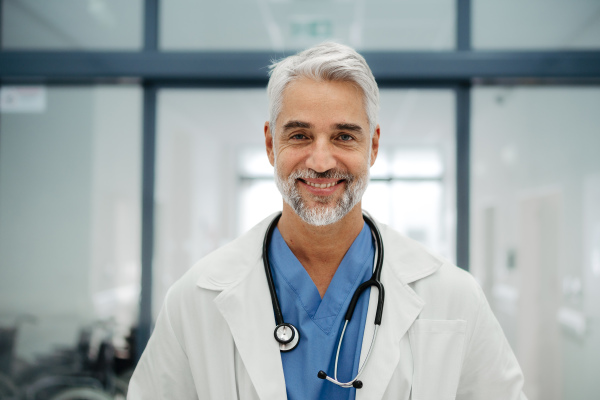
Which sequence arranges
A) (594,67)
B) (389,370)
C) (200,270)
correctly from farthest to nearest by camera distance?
(594,67) → (200,270) → (389,370)

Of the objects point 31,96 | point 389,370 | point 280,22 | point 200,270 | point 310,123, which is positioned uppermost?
point 280,22

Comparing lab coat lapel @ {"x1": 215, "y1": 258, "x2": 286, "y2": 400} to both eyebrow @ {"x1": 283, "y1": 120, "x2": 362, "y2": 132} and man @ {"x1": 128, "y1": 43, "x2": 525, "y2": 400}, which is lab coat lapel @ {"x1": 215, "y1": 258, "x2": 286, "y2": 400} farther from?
eyebrow @ {"x1": 283, "y1": 120, "x2": 362, "y2": 132}

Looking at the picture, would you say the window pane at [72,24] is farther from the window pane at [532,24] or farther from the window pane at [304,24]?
the window pane at [532,24]

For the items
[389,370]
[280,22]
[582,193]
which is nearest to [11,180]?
[280,22]

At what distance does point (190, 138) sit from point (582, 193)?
1922mm

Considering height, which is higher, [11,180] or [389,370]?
[11,180]

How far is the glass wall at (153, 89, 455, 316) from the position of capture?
7.32 feet

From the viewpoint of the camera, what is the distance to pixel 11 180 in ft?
7.50

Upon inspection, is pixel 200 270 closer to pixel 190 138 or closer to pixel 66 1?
pixel 190 138

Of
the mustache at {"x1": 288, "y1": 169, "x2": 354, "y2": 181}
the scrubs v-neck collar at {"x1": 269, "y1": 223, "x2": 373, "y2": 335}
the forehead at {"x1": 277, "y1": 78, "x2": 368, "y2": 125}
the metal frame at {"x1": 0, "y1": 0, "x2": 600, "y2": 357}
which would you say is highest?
the metal frame at {"x1": 0, "y1": 0, "x2": 600, "y2": 357}

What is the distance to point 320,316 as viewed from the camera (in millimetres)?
1043

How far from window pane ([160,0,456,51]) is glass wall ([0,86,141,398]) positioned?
1.41 ft

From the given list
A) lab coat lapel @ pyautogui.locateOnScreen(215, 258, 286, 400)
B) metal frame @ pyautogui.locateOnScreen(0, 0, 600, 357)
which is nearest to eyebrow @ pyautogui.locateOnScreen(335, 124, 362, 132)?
lab coat lapel @ pyautogui.locateOnScreen(215, 258, 286, 400)

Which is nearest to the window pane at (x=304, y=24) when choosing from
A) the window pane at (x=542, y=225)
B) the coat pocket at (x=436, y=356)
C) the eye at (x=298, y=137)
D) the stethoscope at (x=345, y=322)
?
the window pane at (x=542, y=225)
